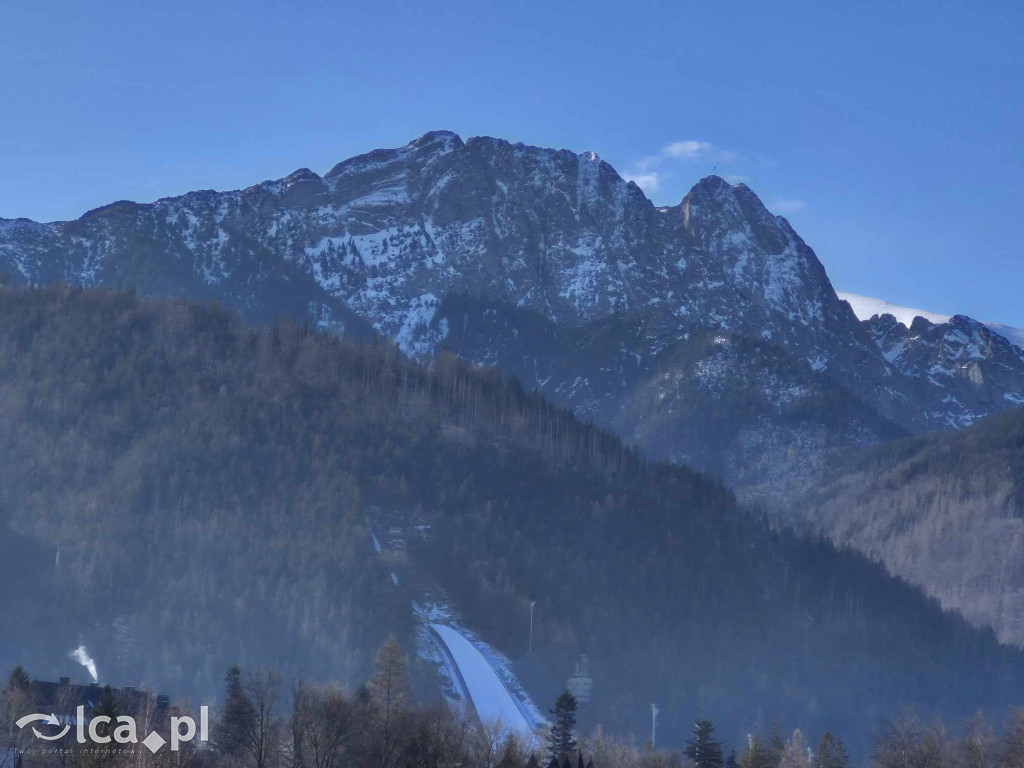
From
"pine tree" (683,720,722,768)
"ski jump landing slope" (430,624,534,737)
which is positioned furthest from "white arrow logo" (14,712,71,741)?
"ski jump landing slope" (430,624,534,737)

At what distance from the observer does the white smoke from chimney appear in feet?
599

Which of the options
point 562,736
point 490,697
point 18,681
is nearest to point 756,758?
point 562,736

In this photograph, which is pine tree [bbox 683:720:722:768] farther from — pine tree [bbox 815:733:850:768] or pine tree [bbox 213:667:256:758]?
pine tree [bbox 213:667:256:758]

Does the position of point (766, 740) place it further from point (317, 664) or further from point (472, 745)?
point (317, 664)

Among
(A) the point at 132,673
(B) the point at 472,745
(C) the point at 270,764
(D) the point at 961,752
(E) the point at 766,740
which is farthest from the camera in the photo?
(A) the point at 132,673

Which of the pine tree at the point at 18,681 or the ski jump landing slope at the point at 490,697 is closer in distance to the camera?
the pine tree at the point at 18,681

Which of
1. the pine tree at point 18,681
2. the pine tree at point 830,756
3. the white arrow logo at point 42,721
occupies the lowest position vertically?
the pine tree at point 830,756

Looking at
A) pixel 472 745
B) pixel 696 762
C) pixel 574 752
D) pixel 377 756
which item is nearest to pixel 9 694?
pixel 377 756

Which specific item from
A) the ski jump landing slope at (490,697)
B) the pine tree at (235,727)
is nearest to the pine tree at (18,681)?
the pine tree at (235,727)

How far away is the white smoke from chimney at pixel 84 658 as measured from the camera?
18268 cm

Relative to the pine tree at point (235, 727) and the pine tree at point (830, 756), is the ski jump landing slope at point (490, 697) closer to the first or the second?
the pine tree at point (830, 756)

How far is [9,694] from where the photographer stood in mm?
115250

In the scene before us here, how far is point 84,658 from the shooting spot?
186375mm

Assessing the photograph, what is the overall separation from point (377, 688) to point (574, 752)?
20.8 metres
